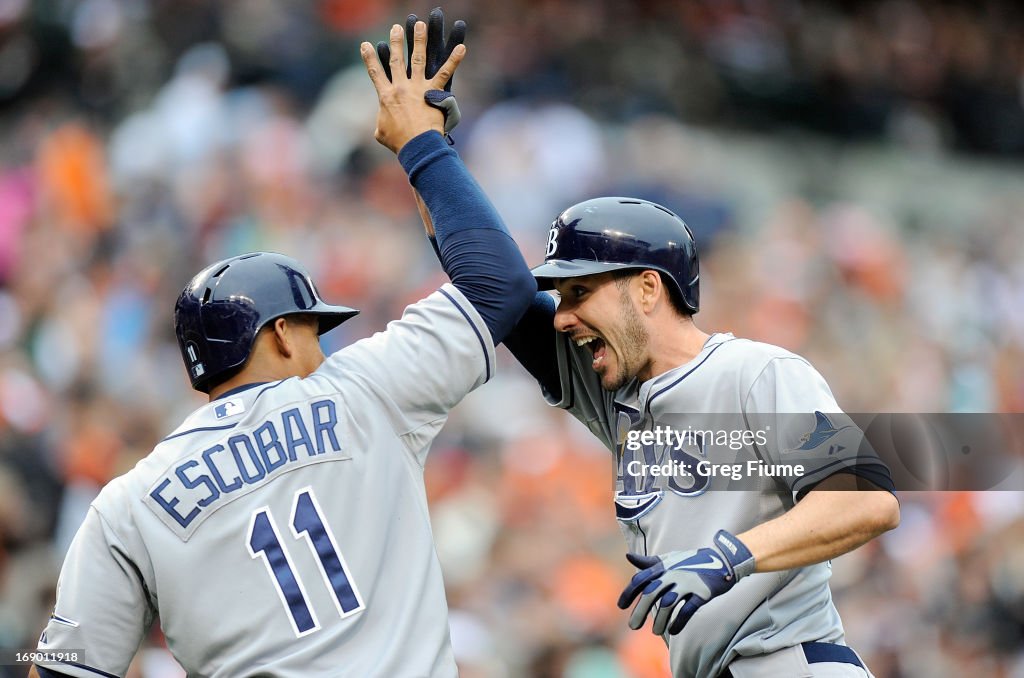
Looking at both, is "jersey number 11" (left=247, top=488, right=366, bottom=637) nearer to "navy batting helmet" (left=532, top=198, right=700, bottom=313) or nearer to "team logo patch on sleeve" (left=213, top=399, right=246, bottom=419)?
"team logo patch on sleeve" (left=213, top=399, right=246, bottom=419)

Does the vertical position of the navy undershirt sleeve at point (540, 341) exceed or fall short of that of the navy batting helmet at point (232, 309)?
it falls short

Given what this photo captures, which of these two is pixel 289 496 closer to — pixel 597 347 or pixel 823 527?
pixel 597 347

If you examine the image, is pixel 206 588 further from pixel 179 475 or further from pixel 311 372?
pixel 311 372

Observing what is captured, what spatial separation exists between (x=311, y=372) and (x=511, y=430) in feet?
Answer: 15.3

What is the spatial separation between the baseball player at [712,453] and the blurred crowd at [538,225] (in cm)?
306

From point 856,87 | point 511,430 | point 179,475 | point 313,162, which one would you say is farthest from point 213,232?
point 856,87

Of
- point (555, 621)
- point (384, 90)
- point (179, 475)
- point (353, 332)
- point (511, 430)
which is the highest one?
point (384, 90)

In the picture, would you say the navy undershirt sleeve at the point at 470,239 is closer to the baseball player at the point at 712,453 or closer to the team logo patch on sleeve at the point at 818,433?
the baseball player at the point at 712,453

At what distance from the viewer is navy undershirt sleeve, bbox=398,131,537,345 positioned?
320 centimetres

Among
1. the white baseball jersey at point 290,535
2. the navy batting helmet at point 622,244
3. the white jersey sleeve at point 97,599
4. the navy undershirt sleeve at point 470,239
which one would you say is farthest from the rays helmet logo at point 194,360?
the navy batting helmet at point 622,244

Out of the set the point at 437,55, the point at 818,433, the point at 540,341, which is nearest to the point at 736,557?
the point at 818,433

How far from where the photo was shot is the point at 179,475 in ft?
9.91

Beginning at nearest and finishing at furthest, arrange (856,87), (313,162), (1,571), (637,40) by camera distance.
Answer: (1,571), (313,162), (637,40), (856,87)

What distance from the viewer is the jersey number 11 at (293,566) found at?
2.96 m
